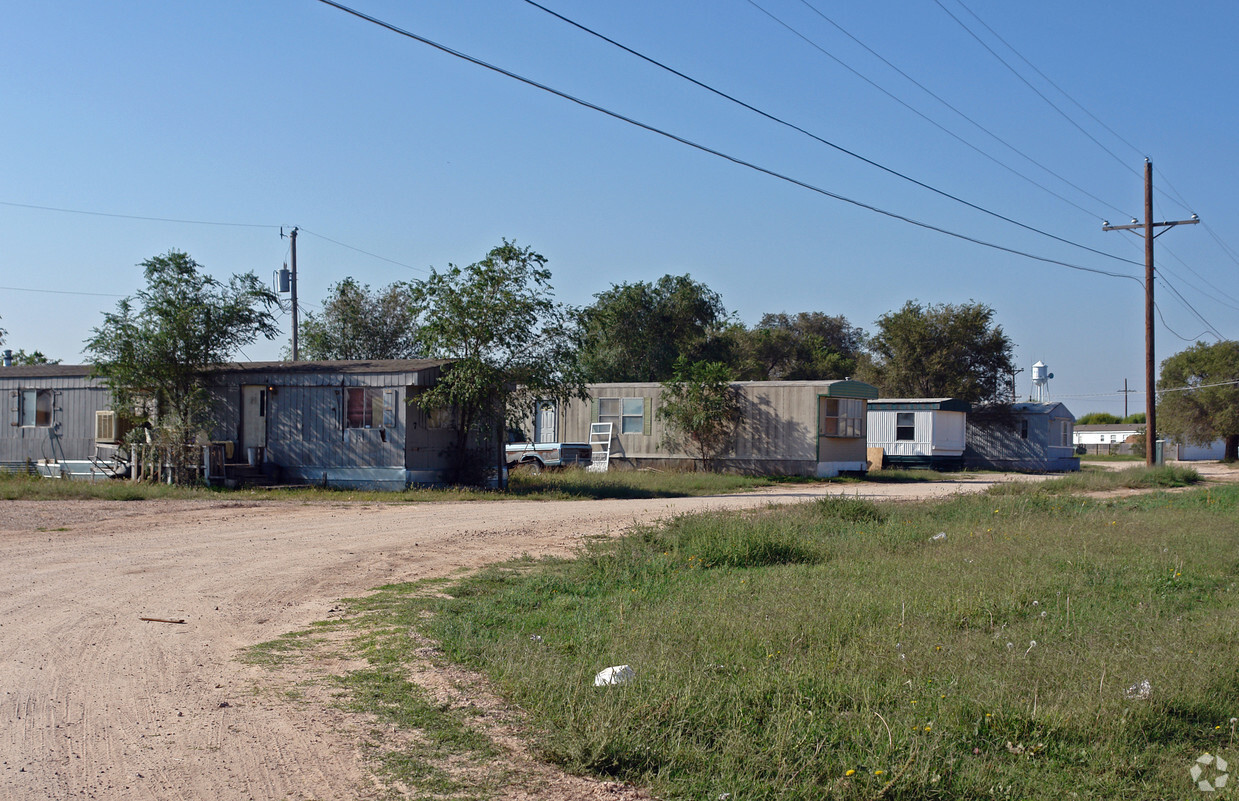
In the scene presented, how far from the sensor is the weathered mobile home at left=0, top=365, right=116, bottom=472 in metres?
22.4

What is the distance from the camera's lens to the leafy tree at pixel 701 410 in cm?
2827

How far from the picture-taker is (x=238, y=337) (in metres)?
22.2

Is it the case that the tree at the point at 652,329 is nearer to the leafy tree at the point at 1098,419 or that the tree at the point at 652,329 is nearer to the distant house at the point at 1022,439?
the distant house at the point at 1022,439

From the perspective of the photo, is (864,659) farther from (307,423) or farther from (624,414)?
(624,414)

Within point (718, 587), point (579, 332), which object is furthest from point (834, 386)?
point (718, 587)

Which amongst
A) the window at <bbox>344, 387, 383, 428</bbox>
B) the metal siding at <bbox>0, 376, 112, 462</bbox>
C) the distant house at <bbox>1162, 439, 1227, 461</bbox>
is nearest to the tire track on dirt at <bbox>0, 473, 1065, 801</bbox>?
the window at <bbox>344, 387, 383, 428</bbox>

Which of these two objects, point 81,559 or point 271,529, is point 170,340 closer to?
point 271,529

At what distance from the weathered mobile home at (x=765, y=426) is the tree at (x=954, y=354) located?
1569cm

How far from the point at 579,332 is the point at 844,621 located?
15049 mm

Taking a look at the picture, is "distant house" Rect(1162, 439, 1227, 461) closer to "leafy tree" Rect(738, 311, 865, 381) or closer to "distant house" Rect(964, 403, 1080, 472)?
"leafy tree" Rect(738, 311, 865, 381)

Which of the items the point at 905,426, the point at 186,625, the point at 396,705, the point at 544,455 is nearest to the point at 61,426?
the point at 544,455

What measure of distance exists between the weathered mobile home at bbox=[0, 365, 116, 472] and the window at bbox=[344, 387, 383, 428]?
576 cm

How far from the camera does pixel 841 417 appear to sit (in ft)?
95.0

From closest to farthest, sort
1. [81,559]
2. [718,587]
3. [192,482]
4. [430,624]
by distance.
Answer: [430,624], [718,587], [81,559], [192,482]
